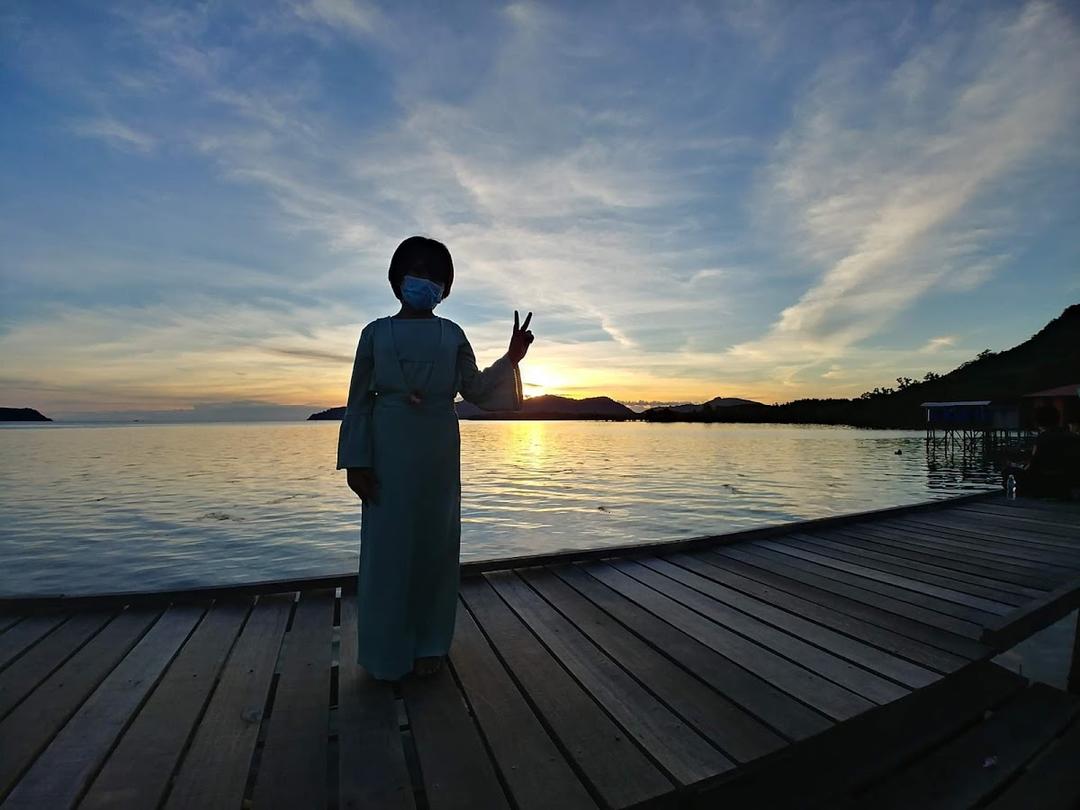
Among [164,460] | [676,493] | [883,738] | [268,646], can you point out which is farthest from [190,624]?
[164,460]

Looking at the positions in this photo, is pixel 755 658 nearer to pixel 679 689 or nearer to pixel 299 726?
pixel 679 689

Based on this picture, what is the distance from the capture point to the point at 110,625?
140 inches

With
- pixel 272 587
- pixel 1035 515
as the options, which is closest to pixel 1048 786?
pixel 272 587

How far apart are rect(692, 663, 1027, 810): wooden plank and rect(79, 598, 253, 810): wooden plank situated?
210 cm

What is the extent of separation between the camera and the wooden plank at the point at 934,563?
4500mm

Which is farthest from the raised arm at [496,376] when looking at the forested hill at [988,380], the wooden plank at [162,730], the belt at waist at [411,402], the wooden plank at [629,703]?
the forested hill at [988,380]

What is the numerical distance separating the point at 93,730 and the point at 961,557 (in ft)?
23.3

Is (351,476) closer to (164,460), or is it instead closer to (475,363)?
(475,363)

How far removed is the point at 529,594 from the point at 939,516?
6700 millimetres

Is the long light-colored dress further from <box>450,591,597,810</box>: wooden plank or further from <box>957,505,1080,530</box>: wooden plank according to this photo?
<box>957,505,1080,530</box>: wooden plank

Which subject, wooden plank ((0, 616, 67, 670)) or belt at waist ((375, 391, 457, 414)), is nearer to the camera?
belt at waist ((375, 391, 457, 414))

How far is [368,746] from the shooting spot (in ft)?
7.41

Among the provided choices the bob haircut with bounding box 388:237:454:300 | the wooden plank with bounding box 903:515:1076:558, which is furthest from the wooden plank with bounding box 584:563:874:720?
the wooden plank with bounding box 903:515:1076:558

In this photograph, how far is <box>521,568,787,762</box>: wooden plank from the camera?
227cm
